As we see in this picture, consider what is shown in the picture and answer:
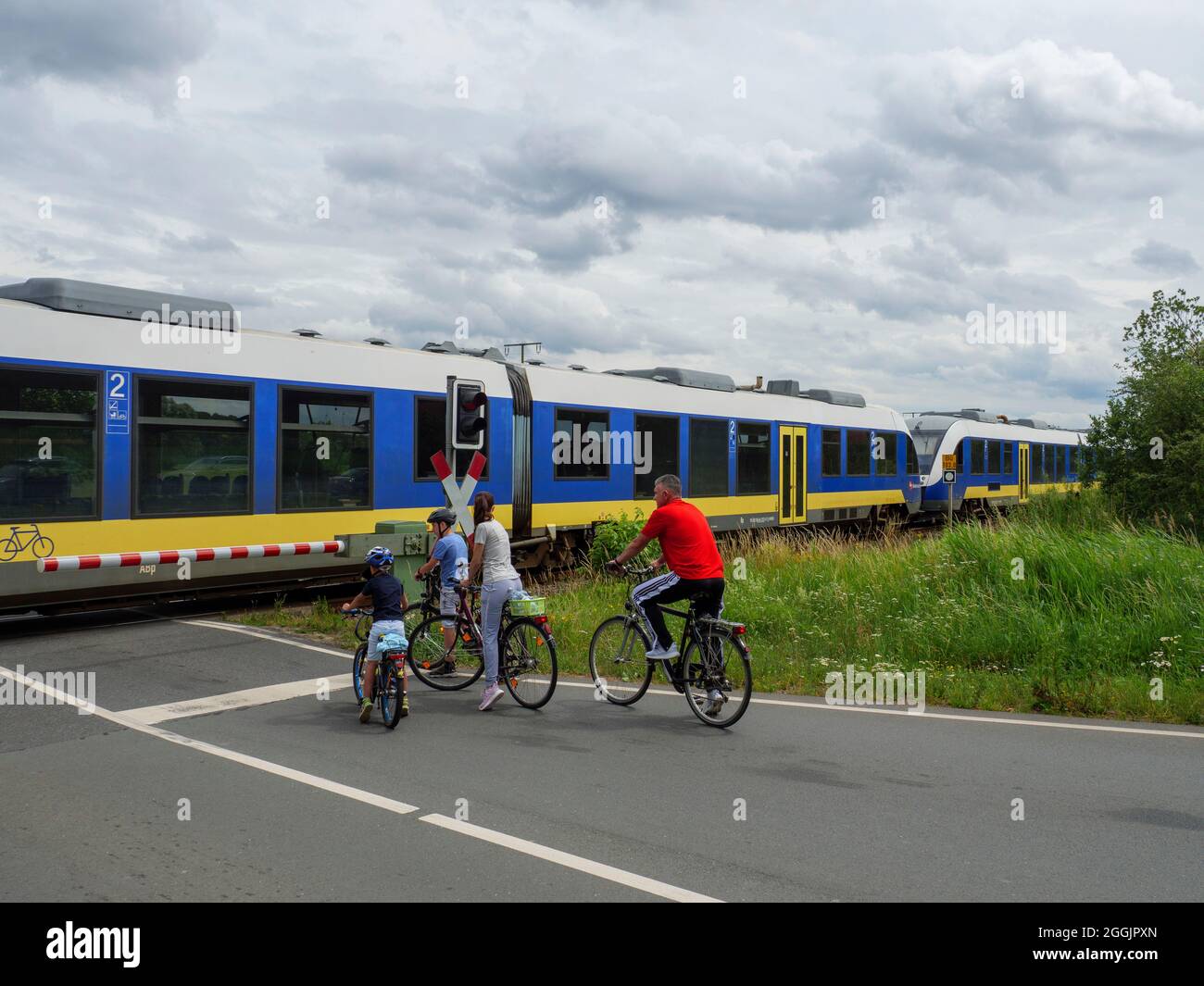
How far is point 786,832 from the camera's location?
5387 millimetres

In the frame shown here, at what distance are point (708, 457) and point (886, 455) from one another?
8841mm

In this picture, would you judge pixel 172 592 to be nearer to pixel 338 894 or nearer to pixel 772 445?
pixel 338 894

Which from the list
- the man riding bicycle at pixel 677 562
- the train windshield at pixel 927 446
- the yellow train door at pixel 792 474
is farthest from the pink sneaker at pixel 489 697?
the train windshield at pixel 927 446

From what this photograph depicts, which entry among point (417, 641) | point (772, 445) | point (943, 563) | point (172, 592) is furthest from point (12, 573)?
point (772, 445)

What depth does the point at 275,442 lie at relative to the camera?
12945mm

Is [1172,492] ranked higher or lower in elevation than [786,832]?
higher

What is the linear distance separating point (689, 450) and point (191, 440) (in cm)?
1020

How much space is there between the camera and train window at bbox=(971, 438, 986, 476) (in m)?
32.3

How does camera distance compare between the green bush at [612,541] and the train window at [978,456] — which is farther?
the train window at [978,456]

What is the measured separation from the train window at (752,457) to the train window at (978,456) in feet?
41.1

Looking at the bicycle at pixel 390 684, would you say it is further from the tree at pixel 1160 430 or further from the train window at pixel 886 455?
the train window at pixel 886 455

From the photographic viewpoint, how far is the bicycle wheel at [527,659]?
8.46 metres
